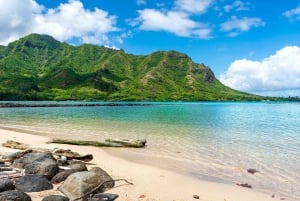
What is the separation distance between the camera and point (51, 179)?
1509 centimetres

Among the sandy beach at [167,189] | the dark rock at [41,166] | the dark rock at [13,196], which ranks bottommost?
the sandy beach at [167,189]

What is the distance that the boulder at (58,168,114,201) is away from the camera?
1269cm

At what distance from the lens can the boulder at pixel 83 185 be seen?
12688 millimetres

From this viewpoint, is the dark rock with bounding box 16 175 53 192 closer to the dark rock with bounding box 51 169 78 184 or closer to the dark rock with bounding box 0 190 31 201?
the dark rock with bounding box 51 169 78 184

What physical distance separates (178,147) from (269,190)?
1416cm

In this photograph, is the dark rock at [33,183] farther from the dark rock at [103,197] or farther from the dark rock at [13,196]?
the dark rock at [103,197]

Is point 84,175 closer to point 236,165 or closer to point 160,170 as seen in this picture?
point 160,170

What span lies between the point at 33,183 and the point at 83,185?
2.38 metres

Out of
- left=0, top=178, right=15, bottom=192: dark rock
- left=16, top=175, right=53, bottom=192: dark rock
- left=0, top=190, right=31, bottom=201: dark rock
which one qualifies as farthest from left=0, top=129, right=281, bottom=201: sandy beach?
left=0, top=178, right=15, bottom=192: dark rock

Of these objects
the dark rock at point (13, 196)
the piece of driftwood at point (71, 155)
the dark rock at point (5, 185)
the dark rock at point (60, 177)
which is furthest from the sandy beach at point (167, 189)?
the dark rock at point (60, 177)

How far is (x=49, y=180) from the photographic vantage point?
1505 centimetres

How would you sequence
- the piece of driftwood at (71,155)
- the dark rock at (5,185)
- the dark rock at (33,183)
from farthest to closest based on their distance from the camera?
the piece of driftwood at (71,155), the dark rock at (33,183), the dark rock at (5,185)

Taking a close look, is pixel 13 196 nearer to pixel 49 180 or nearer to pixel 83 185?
pixel 83 185

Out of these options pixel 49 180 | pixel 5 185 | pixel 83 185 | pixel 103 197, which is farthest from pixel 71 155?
pixel 103 197
